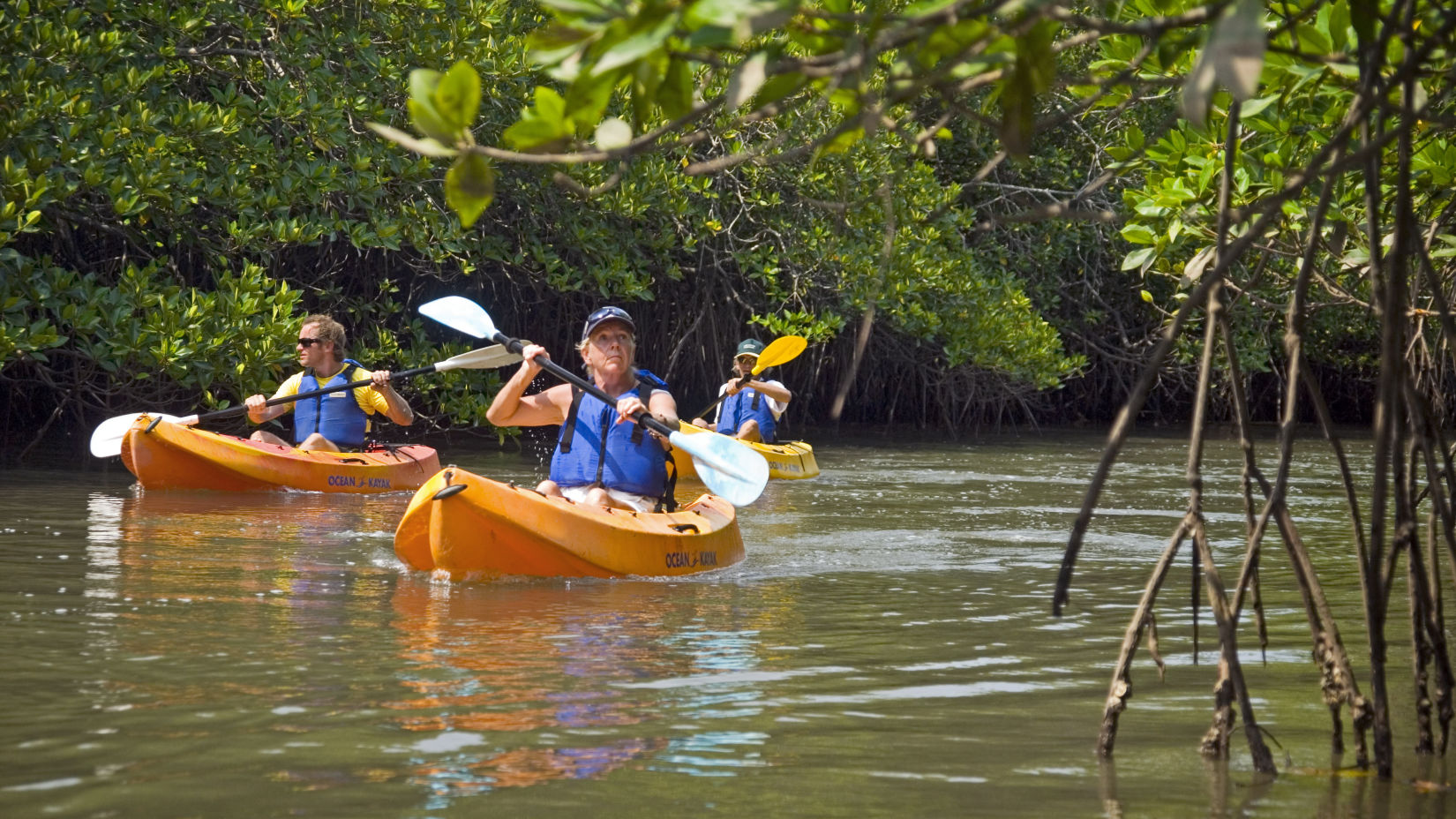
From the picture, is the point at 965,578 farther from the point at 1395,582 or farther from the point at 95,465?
the point at 95,465

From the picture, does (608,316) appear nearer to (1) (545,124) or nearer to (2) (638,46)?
(1) (545,124)

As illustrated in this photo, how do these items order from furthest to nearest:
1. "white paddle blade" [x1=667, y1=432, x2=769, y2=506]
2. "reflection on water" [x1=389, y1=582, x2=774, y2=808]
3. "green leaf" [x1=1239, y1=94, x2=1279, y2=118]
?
"white paddle blade" [x1=667, y1=432, x2=769, y2=506], "reflection on water" [x1=389, y1=582, x2=774, y2=808], "green leaf" [x1=1239, y1=94, x2=1279, y2=118]

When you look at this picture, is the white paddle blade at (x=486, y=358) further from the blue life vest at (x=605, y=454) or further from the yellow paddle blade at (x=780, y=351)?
the yellow paddle blade at (x=780, y=351)

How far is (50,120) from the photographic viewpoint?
9.38 m

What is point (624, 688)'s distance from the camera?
4.12m

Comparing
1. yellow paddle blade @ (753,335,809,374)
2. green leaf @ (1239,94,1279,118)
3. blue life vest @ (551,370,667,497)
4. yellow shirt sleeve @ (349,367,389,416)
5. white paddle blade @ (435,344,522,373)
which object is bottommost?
blue life vest @ (551,370,667,497)

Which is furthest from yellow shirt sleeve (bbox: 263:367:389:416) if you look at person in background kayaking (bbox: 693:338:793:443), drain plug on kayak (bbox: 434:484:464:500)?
drain plug on kayak (bbox: 434:484:464:500)

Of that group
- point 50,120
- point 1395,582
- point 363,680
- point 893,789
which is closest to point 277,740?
point 363,680

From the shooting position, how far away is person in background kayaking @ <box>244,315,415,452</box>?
30.7 feet

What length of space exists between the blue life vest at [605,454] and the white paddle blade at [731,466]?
17cm

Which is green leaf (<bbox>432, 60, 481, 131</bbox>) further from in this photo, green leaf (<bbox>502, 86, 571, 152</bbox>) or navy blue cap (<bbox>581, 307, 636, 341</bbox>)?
navy blue cap (<bbox>581, 307, 636, 341</bbox>)

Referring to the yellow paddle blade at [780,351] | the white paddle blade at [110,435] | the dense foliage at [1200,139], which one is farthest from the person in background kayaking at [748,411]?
the dense foliage at [1200,139]

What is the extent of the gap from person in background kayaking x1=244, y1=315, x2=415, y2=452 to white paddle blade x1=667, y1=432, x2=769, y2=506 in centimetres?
296

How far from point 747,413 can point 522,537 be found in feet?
22.2
